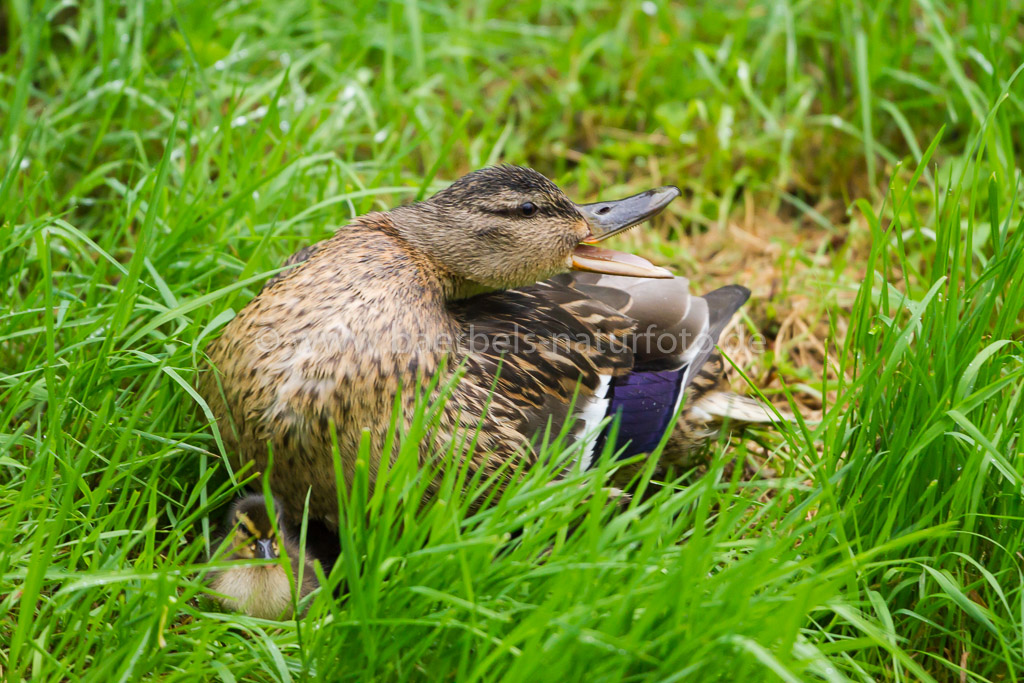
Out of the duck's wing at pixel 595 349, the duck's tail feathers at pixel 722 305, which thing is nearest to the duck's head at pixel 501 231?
the duck's wing at pixel 595 349

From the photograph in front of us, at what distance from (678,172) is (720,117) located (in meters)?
0.27

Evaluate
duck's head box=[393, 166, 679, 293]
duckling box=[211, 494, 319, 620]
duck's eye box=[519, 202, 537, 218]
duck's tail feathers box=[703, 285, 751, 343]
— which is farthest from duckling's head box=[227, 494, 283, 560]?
duck's tail feathers box=[703, 285, 751, 343]

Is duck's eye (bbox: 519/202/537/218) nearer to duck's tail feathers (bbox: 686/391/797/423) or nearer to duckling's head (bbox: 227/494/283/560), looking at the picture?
duck's tail feathers (bbox: 686/391/797/423)

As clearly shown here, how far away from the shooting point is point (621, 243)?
3.59 m

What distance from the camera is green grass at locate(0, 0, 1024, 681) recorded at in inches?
67.3

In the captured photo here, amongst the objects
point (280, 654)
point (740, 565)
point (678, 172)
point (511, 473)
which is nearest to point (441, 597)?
point (280, 654)

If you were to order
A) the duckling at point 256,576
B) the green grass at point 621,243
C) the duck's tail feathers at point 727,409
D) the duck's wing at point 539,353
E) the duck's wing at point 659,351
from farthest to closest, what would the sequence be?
the duck's tail feathers at point 727,409 < the duck's wing at point 659,351 < the duck's wing at point 539,353 < the duckling at point 256,576 < the green grass at point 621,243

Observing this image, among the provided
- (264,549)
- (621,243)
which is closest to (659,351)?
(621,243)

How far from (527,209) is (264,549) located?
102 centimetres

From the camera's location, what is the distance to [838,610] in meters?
1.79

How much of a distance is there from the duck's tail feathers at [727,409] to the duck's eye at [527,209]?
0.78 meters

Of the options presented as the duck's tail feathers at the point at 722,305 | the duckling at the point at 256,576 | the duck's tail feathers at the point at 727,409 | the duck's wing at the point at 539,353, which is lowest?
the duck's tail feathers at the point at 727,409

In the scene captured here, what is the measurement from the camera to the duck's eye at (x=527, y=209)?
7.99ft

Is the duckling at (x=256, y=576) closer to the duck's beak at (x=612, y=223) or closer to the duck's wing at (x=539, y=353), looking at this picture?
the duck's wing at (x=539, y=353)
